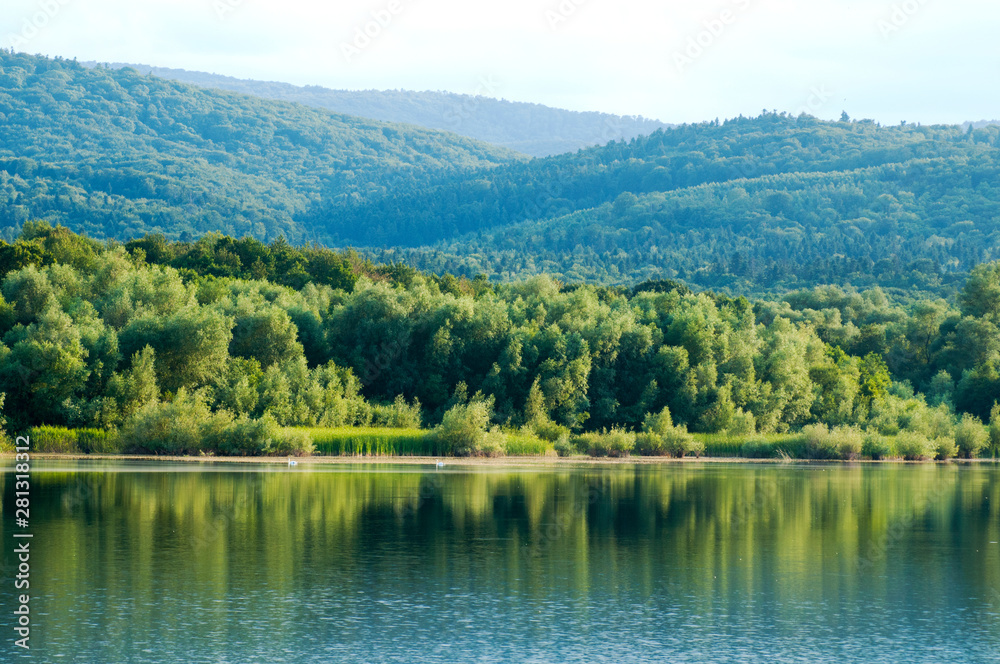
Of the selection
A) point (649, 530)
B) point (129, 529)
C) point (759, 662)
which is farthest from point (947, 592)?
point (129, 529)

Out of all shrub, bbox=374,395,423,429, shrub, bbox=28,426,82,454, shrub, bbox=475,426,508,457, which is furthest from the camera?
shrub, bbox=374,395,423,429

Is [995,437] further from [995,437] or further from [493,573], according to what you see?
[493,573]

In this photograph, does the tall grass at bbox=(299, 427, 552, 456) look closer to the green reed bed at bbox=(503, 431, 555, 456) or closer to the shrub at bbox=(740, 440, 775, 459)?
the green reed bed at bbox=(503, 431, 555, 456)

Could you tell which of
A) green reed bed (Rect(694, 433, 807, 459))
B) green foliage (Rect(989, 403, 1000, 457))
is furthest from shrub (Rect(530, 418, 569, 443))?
green foliage (Rect(989, 403, 1000, 457))

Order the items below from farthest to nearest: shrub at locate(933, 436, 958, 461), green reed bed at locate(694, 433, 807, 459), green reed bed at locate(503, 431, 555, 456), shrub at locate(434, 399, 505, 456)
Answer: shrub at locate(933, 436, 958, 461), green reed bed at locate(694, 433, 807, 459), green reed bed at locate(503, 431, 555, 456), shrub at locate(434, 399, 505, 456)

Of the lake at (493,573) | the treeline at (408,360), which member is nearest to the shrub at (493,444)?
the treeline at (408,360)

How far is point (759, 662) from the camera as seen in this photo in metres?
16.8

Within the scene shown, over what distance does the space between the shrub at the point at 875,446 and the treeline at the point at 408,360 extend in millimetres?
2214

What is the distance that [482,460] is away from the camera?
57156mm

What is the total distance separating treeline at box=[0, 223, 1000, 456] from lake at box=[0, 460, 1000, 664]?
1531 cm

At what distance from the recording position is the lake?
1747 centimetres

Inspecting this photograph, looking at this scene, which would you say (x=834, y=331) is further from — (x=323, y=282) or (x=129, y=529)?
(x=129, y=529)

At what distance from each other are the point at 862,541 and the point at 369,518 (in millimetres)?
13033

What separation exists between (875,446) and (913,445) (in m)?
2.34
